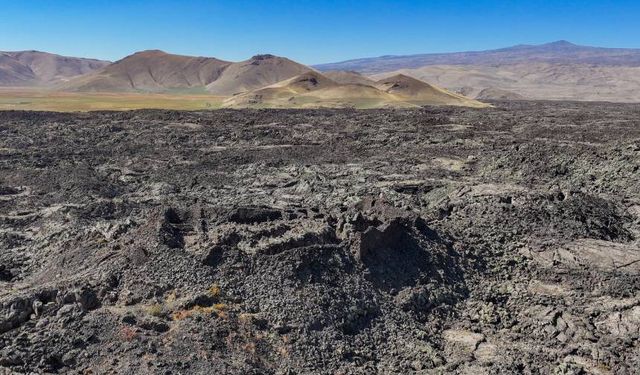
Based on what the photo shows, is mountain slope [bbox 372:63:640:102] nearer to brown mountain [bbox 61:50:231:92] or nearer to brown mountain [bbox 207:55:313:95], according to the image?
brown mountain [bbox 207:55:313:95]

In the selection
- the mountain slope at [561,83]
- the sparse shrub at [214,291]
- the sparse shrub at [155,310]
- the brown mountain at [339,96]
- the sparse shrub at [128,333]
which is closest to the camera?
the sparse shrub at [128,333]

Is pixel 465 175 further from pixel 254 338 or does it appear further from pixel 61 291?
pixel 61 291

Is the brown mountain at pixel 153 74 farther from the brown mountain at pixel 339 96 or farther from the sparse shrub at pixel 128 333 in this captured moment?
the sparse shrub at pixel 128 333

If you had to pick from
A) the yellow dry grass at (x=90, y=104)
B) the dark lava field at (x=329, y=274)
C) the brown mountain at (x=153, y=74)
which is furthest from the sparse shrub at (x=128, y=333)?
the brown mountain at (x=153, y=74)

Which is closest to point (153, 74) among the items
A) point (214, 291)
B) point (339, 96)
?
point (339, 96)

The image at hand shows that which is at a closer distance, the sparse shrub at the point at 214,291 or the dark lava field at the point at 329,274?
the dark lava field at the point at 329,274

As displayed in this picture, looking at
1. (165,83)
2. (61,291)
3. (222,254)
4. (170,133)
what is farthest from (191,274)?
(165,83)

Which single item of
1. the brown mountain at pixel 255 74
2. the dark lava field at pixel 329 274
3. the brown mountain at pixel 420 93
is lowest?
the dark lava field at pixel 329 274

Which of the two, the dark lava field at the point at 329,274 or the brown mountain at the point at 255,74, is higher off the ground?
the brown mountain at the point at 255,74
